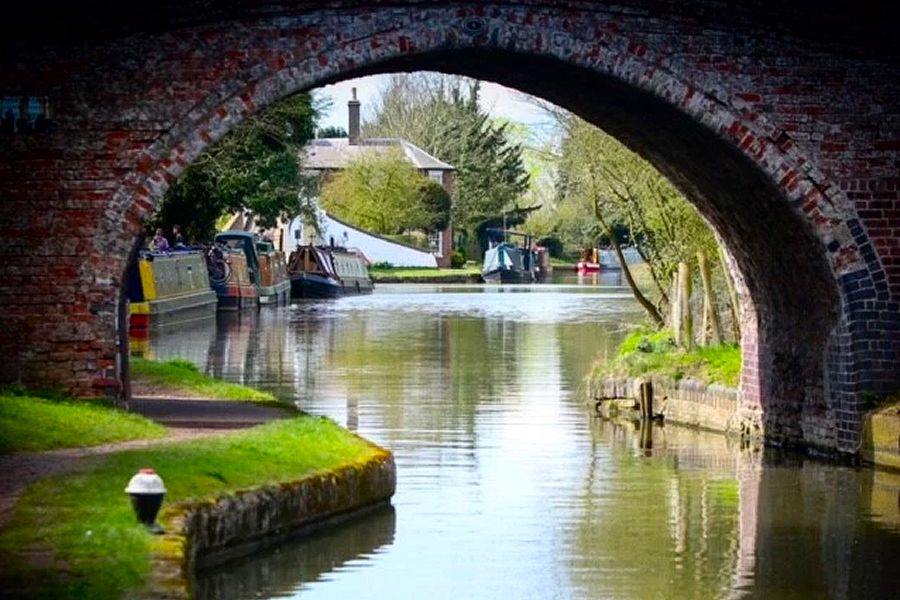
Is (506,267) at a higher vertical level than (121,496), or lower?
higher

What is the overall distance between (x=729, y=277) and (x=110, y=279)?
911cm

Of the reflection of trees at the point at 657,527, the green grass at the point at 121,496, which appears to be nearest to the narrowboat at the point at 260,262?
the reflection of trees at the point at 657,527

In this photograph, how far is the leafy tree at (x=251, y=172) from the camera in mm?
44688

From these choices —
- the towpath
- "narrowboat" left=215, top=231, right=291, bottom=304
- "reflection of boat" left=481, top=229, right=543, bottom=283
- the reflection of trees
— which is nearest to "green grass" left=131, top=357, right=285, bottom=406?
the towpath

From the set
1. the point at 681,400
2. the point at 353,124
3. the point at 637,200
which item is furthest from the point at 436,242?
the point at 681,400

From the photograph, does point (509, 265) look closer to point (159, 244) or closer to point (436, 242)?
point (436, 242)

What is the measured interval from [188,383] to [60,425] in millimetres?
5927

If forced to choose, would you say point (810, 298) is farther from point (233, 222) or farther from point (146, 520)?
point (233, 222)

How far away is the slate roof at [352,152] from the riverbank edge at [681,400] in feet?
207

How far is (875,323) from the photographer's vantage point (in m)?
19.2

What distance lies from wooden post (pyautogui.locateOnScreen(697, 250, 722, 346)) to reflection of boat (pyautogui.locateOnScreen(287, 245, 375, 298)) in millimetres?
39435

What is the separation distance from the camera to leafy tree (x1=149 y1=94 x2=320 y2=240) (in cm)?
4469

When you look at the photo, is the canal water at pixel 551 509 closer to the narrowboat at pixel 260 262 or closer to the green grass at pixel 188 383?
the green grass at pixel 188 383

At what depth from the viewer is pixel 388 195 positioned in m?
88.8
